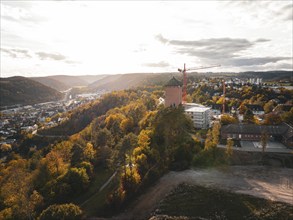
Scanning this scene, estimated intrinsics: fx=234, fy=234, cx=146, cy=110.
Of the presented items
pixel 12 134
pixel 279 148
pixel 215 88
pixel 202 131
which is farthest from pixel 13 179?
pixel 215 88

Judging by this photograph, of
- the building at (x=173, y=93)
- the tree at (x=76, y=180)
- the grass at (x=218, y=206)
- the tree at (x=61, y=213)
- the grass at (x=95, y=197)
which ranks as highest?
the building at (x=173, y=93)

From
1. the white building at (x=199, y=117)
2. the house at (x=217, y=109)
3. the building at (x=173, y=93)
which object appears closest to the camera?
the white building at (x=199, y=117)

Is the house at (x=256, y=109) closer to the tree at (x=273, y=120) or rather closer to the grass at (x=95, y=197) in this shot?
the tree at (x=273, y=120)

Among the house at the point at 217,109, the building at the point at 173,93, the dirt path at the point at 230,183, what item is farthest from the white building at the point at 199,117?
the dirt path at the point at 230,183

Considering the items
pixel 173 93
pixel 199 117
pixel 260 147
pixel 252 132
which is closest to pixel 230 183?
pixel 260 147

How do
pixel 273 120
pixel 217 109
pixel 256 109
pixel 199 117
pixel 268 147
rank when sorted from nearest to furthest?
pixel 268 147 < pixel 273 120 < pixel 199 117 < pixel 256 109 < pixel 217 109

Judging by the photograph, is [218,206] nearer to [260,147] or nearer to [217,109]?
[260,147]
